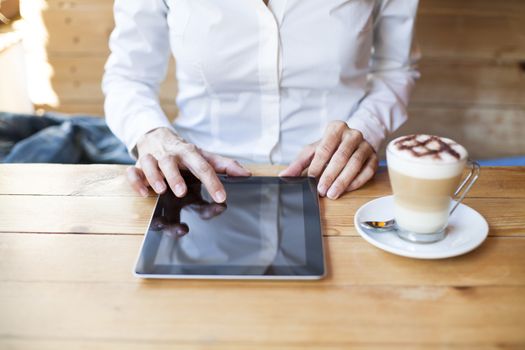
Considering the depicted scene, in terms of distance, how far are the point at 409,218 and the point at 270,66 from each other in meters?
0.51

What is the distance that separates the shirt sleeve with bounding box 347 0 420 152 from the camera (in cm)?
110

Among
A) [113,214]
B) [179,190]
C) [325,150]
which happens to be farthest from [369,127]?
[113,214]

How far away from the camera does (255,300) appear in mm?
600

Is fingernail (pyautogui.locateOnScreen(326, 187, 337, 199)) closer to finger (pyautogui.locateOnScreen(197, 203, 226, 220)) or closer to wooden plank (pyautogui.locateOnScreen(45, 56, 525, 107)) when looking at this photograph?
finger (pyautogui.locateOnScreen(197, 203, 226, 220))

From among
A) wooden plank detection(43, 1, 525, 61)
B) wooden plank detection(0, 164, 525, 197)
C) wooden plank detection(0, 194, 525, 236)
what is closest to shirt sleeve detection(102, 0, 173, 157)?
wooden plank detection(0, 164, 525, 197)

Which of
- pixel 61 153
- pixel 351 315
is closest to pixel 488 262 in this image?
pixel 351 315

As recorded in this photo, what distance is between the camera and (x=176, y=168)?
0.86 meters

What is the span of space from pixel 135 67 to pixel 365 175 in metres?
0.60

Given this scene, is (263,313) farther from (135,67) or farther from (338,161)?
(135,67)

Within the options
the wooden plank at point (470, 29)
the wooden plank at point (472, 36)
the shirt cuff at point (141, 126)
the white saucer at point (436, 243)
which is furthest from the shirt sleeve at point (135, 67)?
the wooden plank at point (472, 36)

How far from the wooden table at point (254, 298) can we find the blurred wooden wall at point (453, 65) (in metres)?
1.39

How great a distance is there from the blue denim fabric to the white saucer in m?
1.22

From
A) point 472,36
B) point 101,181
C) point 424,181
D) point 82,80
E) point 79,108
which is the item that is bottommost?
point 79,108

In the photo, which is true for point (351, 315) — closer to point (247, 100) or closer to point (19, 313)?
point (19, 313)
